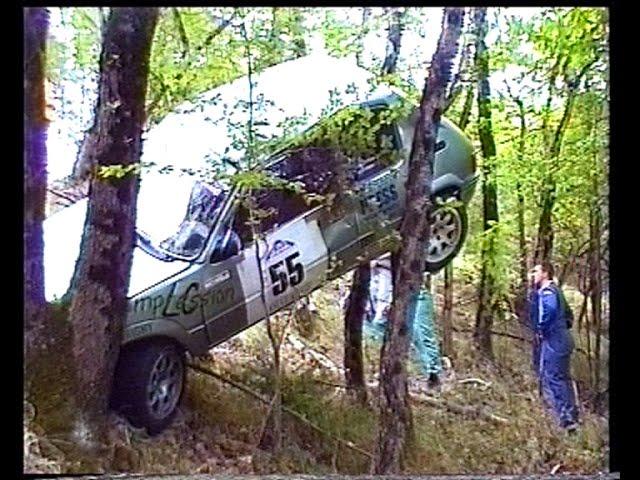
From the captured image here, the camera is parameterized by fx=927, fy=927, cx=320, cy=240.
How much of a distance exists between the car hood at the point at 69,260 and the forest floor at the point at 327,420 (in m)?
0.41

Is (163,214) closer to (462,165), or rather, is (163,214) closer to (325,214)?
(325,214)

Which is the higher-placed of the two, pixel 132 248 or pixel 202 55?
pixel 202 55

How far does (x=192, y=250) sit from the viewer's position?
386 cm

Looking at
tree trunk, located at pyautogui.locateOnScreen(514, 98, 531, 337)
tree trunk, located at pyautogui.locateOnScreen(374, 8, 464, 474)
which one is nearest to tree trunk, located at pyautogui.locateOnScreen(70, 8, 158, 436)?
tree trunk, located at pyautogui.locateOnScreen(374, 8, 464, 474)

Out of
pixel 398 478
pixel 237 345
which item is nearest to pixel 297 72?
pixel 237 345

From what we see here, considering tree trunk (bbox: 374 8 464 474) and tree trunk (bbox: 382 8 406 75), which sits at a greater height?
tree trunk (bbox: 382 8 406 75)

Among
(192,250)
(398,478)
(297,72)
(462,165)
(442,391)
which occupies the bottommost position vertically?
(398,478)

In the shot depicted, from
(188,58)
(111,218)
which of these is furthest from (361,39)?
(111,218)

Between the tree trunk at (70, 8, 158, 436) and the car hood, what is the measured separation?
0.03 metres

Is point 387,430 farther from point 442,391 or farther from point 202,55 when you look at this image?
point 202,55

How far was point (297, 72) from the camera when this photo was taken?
387cm

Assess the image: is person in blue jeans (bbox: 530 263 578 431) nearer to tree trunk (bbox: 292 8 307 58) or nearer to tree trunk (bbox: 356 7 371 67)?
tree trunk (bbox: 356 7 371 67)

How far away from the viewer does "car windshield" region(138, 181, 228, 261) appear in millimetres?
3850

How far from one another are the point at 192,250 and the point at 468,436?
1.40 metres
